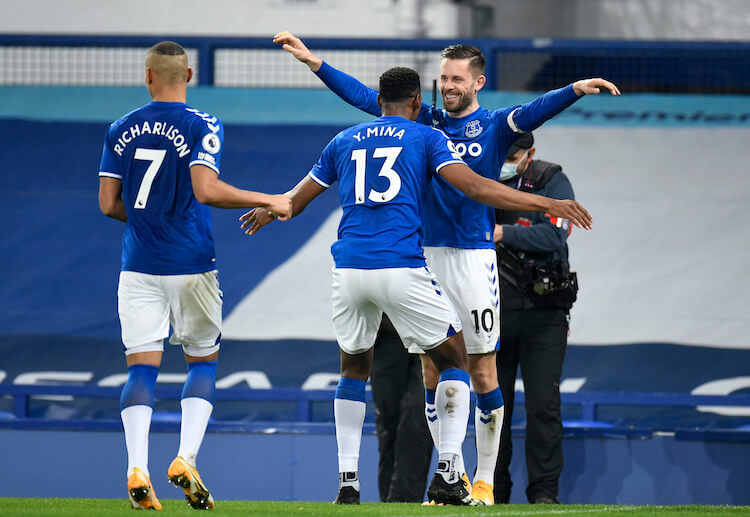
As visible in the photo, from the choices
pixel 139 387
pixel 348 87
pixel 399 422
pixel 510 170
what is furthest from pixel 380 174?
pixel 399 422

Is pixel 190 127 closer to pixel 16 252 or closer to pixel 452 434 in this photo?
pixel 452 434

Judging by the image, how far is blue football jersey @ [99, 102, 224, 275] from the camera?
5105mm

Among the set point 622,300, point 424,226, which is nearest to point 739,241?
point 622,300

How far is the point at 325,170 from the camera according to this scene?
552 cm

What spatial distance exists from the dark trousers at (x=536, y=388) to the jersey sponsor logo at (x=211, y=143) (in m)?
2.51

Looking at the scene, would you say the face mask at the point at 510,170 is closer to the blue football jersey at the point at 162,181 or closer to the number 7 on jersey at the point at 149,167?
the blue football jersey at the point at 162,181

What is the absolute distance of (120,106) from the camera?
35.1 feet

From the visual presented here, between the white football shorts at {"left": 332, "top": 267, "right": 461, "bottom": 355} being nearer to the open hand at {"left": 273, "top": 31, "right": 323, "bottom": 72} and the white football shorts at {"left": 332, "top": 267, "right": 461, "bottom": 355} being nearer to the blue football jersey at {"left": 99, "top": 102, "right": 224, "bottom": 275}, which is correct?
the blue football jersey at {"left": 99, "top": 102, "right": 224, "bottom": 275}

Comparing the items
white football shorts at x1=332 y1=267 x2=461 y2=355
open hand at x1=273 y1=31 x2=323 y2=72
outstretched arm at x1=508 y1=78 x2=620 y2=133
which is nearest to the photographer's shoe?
white football shorts at x1=332 y1=267 x2=461 y2=355

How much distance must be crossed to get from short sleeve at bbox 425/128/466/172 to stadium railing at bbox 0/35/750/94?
16.0 ft

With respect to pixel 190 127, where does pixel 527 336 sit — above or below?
below

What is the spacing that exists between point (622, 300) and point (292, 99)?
11.9 feet

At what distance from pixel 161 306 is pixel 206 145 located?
2.58 ft

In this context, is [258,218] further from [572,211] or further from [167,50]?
[572,211]
